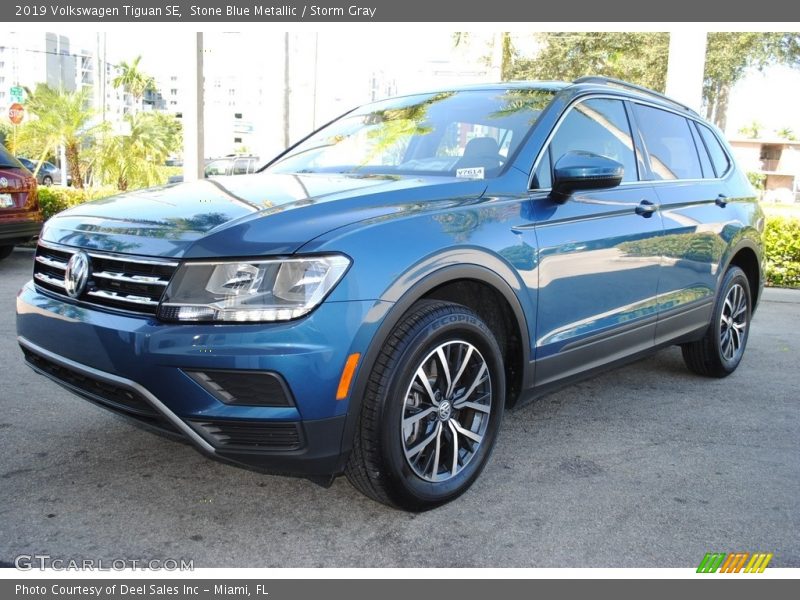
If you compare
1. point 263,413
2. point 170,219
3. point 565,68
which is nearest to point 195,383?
point 263,413

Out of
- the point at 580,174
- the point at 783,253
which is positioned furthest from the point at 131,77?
the point at 580,174

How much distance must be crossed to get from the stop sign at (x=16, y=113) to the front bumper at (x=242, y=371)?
49.6ft

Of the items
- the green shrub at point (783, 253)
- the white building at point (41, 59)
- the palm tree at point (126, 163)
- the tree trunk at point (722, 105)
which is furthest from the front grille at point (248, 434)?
the white building at point (41, 59)

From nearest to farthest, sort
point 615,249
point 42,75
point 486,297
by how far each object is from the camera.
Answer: point 486,297 < point 615,249 < point 42,75

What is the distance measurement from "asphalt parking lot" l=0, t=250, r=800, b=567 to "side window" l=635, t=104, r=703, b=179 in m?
1.43

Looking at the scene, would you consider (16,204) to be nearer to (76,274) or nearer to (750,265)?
(76,274)

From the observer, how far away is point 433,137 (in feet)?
12.5

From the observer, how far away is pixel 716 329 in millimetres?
4949

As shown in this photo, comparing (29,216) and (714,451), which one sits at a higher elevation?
(29,216)

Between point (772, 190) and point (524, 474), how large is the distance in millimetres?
51294

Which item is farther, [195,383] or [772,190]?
[772,190]

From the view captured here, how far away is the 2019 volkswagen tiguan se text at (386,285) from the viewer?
2.51 meters

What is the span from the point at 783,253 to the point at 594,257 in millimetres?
6569

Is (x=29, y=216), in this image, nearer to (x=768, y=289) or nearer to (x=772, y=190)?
(x=768, y=289)
